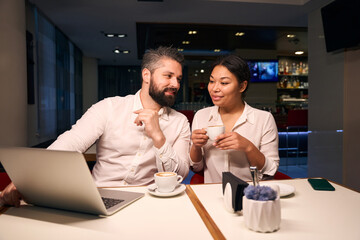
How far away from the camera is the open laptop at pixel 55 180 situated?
882 millimetres

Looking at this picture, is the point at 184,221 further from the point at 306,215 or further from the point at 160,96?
the point at 160,96

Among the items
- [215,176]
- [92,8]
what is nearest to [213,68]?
[215,176]

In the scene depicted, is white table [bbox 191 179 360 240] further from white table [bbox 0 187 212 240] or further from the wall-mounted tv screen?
the wall-mounted tv screen

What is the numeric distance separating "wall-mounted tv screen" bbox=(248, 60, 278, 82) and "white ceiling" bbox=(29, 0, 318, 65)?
4.54 ft

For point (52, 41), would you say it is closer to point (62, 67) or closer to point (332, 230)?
point (62, 67)

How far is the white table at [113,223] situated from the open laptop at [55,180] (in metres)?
0.04

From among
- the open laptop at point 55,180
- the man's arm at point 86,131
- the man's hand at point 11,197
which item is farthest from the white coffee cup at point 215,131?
the man's hand at point 11,197

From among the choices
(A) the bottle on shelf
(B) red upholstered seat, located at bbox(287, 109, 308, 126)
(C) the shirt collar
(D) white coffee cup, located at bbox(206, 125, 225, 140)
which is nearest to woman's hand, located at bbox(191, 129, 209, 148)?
(D) white coffee cup, located at bbox(206, 125, 225, 140)

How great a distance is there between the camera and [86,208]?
98 centimetres

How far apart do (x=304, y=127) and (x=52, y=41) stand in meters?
5.89

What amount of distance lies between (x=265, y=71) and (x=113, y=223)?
312 inches

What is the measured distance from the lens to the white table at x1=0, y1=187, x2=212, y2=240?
2.80 ft

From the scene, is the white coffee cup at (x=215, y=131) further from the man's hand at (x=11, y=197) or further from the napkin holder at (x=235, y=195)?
the man's hand at (x=11, y=197)

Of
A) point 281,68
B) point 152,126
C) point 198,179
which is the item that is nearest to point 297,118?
point 281,68
